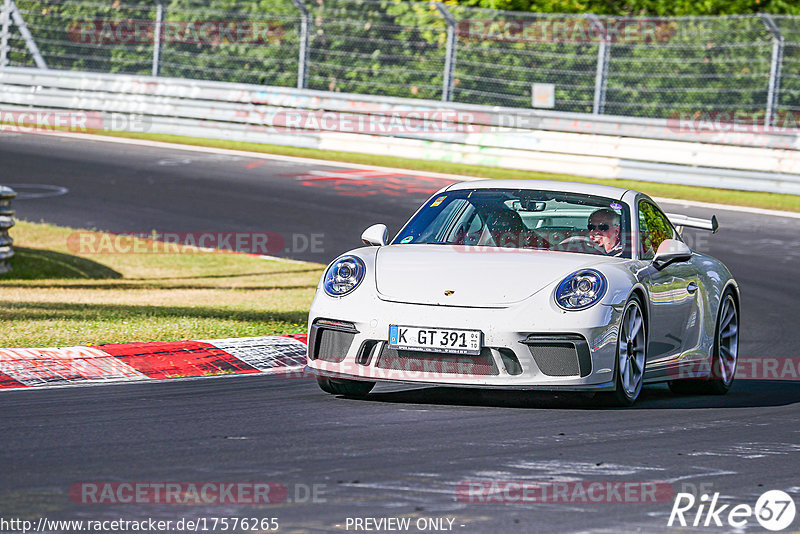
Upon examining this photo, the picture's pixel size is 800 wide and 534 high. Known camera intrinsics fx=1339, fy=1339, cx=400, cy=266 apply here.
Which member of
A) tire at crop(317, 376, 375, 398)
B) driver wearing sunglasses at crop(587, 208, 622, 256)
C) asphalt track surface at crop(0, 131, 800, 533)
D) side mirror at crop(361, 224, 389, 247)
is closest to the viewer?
asphalt track surface at crop(0, 131, 800, 533)

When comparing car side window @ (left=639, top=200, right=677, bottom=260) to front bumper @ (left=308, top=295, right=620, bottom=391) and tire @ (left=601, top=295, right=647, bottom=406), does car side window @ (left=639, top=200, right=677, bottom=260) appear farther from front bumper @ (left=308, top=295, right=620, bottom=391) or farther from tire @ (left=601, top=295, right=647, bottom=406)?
front bumper @ (left=308, top=295, right=620, bottom=391)

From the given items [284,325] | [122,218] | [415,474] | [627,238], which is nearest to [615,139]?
[122,218]

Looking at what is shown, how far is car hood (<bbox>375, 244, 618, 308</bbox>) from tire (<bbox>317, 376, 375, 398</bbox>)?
61 cm

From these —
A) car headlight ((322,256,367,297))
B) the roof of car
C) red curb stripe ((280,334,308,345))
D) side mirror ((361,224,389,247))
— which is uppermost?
the roof of car

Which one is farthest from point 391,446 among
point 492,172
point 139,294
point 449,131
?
point 449,131

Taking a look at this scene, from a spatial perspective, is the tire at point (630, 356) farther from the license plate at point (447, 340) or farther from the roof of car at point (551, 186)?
the roof of car at point (551, 186)

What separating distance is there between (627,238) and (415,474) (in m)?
2.99

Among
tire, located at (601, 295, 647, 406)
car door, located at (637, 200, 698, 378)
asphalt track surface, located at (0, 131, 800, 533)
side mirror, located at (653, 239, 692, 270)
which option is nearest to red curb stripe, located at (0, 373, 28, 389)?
asphalt track surface, located at (0, 131, 800, 533)

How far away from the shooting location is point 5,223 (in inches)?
506

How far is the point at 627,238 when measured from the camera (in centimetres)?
777

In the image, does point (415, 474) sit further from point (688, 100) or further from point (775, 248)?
point (688, 100)

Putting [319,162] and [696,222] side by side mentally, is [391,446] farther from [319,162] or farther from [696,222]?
[319,162]

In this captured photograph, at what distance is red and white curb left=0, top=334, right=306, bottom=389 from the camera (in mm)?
7613

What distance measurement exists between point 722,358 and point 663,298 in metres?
1.03
